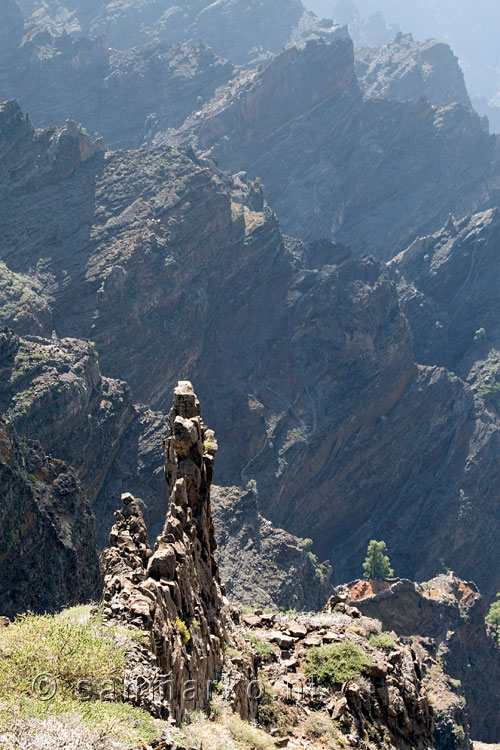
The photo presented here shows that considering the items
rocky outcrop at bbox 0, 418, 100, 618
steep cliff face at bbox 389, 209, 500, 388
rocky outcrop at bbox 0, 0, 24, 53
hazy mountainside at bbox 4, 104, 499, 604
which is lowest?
rocky outcrop at bbox 0, 418, 100, 618

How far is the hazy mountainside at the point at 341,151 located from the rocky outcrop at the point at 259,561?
91.7 metres

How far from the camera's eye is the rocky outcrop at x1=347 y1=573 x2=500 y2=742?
237 ft

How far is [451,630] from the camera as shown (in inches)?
2938

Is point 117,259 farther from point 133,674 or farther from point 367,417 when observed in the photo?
point 133,674

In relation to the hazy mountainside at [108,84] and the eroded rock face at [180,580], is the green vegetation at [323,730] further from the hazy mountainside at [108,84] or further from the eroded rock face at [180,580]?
the hazy mountainside at [108,84]

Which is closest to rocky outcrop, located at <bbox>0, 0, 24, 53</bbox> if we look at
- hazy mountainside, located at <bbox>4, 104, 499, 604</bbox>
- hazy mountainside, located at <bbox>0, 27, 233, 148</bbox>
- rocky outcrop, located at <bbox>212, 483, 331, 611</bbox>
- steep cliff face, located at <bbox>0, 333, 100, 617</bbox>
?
hazy mountainside, located at <bbox>0, 27, 233, 148</bbox>

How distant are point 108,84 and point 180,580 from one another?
574 ft

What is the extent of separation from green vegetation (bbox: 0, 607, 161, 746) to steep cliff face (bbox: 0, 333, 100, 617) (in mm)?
23412

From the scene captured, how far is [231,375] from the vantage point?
108500 mm

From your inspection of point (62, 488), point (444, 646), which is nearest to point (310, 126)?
point (444, 646)

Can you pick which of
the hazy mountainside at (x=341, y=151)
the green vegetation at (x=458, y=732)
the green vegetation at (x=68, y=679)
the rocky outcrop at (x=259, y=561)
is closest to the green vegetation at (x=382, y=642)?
the green vegetation at (x=68, y=679)

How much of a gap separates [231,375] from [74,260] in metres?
22.6

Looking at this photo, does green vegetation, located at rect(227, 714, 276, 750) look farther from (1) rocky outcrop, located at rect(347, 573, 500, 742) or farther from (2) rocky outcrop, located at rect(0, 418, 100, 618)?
(1) rocky outcrop, located at rect(347, 573, 500, 742)

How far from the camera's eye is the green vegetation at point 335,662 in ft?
79.9
